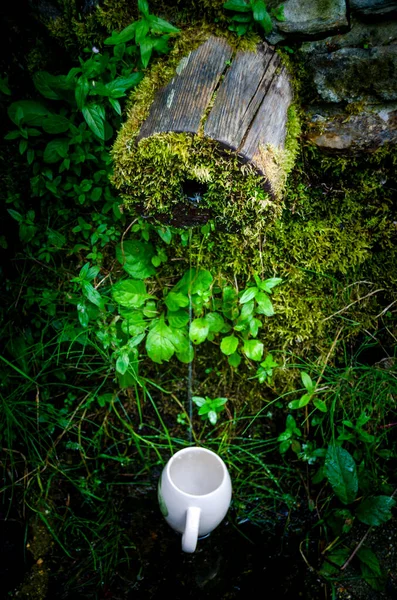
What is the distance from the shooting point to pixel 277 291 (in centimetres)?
192

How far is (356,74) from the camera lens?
157cm

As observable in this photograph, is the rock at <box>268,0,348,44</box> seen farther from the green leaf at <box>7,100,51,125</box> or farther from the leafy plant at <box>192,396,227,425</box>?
the leafy plant at <box>192,396,227,425</box>

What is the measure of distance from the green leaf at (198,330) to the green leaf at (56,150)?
873 millimetres

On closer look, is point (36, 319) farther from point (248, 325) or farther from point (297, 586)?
point (297, 586)

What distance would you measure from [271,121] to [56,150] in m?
0.89

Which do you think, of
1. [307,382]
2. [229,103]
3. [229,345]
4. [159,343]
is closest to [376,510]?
[307,382]

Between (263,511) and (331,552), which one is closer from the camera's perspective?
(331,552)

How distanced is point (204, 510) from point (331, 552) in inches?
24.3

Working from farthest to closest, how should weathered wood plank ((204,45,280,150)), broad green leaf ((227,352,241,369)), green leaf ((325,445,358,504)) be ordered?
broad green leaf ((227,352,241,369)) < green leaf ((325,445,358,504)) < weathered wood plank ((204,45,280,150))

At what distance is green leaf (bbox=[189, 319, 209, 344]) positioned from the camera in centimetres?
183

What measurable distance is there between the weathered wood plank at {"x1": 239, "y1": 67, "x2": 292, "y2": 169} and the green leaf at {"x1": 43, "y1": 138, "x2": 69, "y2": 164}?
0.82 m

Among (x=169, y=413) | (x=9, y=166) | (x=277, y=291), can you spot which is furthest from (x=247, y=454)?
(x=9, y=166)

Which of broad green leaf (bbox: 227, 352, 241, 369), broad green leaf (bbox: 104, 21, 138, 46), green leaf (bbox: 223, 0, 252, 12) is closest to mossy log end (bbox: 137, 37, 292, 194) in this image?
green leaf (bbox: 223, 0, 252, 12)

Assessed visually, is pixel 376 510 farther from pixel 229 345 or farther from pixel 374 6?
pixel 374 6
